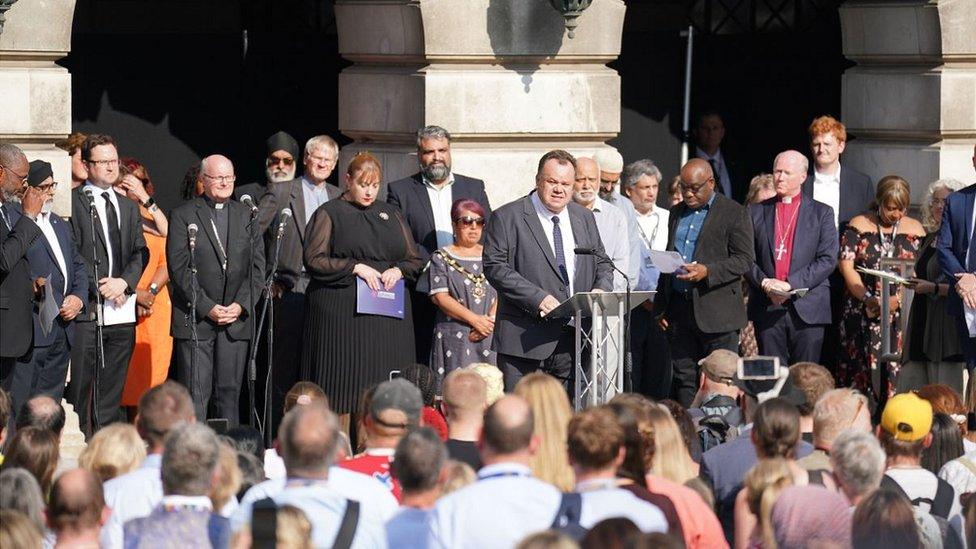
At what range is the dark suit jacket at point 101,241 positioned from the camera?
40.6 feet

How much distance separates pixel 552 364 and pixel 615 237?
37.6 inches

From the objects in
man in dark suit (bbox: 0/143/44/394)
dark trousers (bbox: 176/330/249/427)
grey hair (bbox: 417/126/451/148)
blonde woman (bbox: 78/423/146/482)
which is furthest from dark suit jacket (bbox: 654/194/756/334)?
blonde woman (bbox: 78/423/146/482)

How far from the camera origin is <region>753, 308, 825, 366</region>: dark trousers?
1341 centimetres

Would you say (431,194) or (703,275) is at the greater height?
(431,194)

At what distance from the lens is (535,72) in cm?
1352

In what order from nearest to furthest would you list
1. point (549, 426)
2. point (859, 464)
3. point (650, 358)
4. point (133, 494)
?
point (133, 494)
point (859, 464)
point (549, 426)
point (650, 358)

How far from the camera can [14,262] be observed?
1155 centimetres

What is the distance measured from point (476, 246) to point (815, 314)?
230 cm

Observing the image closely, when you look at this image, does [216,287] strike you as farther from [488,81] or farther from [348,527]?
[348,527]

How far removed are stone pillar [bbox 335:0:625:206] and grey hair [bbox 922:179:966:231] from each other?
199cm

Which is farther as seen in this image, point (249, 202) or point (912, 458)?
point (249, 202)

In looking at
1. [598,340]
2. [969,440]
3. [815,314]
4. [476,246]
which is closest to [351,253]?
[476,246]

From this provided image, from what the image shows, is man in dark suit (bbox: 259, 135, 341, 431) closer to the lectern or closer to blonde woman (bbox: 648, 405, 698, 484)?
the lectern

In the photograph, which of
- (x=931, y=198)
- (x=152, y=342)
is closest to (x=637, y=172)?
(x=931, y=198)
